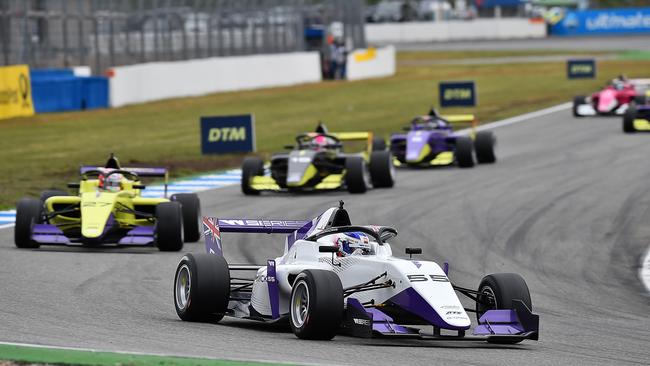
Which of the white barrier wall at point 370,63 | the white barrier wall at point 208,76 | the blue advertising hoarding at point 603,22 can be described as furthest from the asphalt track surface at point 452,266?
the blue advertising hoarding at point 603,22

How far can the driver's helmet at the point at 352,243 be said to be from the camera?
1248 centimetres

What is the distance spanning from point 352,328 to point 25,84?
34.4 m

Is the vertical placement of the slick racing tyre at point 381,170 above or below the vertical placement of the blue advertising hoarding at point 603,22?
below

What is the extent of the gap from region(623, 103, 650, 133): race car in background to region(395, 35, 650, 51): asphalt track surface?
5302 cm

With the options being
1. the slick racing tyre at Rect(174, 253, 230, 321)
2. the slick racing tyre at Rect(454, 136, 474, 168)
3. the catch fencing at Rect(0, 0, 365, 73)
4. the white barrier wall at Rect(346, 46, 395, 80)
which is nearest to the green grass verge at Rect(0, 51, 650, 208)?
the white barrier wall at Rect(346, 46, 395, 80)

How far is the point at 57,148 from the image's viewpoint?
120ft

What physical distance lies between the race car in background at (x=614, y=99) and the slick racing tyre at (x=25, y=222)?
2688cm

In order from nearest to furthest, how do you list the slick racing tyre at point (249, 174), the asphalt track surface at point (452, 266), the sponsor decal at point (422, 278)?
the asphalt track surface at point (452, 266) → the sponsor decal at point (422, 278) → the slick racing tyre at point (249, 174)

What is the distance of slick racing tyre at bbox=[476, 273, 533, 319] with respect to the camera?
1191 cm

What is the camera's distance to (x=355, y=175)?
1009 inches

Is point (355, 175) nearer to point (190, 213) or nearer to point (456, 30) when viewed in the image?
point (190, 213)

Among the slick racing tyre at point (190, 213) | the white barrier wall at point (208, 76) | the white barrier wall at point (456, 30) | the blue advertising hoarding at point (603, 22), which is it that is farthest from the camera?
the white barrier wall at point (456, 30)

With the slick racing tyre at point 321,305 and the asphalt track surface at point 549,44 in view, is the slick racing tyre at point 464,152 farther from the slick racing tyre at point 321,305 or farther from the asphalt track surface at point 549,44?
the asphalt track surface at point 549,44

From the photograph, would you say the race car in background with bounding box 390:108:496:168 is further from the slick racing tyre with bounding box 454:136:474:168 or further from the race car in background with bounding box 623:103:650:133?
the race car in background with bounding box 623:103:650:133
